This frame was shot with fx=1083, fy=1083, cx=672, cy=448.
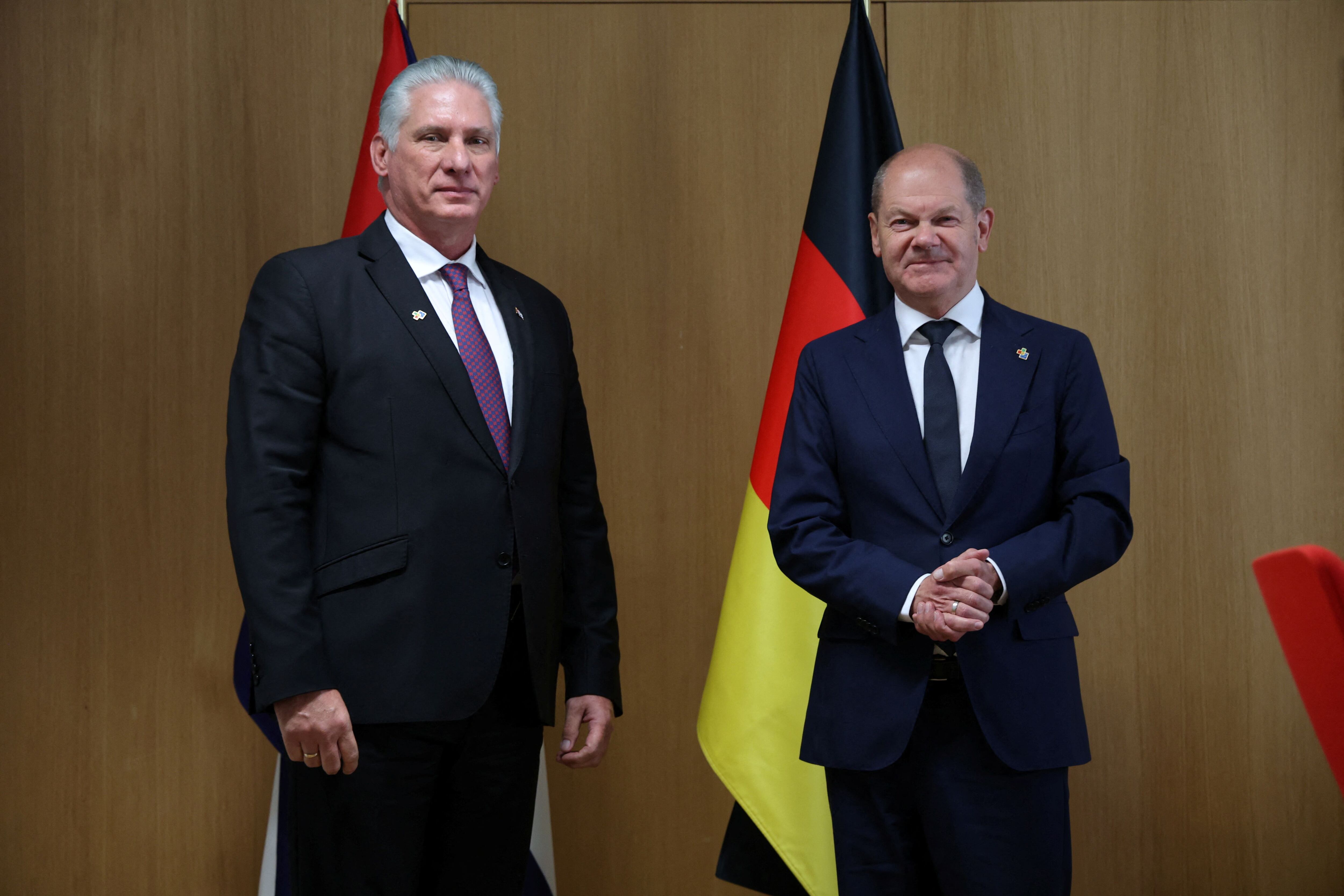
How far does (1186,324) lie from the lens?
117 inches

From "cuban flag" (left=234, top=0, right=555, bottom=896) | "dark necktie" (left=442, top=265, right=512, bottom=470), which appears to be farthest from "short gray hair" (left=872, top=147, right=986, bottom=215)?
"cuban flag" (left=234, top=0, right=555, bottom=896)

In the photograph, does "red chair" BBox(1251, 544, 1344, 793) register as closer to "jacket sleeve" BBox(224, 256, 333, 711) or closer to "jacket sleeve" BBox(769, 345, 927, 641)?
"jacket sleeve" BBox(769, 345, 927, 641)

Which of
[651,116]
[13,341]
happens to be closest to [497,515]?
[651,116]

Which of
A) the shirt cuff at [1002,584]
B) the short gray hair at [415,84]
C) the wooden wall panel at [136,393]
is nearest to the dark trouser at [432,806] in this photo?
the shirt cuff at [1002,584]

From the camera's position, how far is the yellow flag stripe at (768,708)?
219 cm

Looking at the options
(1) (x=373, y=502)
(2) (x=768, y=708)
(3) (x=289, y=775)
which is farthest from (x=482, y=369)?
(3) (x=289, y=775)

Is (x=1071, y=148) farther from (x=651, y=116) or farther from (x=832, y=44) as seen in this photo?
(x=651, y=116)

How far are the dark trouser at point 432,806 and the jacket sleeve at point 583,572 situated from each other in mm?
146

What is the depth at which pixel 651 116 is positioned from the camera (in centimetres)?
296

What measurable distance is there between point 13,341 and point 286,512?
69.8 inches

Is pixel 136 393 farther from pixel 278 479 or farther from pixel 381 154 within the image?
pixel 278 479

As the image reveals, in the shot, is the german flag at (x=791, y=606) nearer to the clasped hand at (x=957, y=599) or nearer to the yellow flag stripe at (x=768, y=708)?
the yellow flag stripe at (x=768, y=708)

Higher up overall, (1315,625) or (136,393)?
(136,393)

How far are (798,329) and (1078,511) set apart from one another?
0.86m
